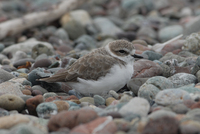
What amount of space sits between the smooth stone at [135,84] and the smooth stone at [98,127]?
2297mm

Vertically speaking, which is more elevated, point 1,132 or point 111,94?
point 1,132

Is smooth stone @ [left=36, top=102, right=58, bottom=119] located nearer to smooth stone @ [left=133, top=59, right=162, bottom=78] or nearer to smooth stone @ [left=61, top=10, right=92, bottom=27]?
smooth stone @ [left=133, top=59, right=162, bottom=78]

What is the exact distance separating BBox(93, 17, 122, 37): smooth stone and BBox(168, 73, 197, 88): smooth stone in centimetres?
807

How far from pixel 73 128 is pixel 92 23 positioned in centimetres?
1191

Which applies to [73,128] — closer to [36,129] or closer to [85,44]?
[36,129]

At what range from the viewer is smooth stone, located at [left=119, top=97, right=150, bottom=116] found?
4637mm

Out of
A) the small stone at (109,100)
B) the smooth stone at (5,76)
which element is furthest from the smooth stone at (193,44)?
the smooth stone at (5,76)

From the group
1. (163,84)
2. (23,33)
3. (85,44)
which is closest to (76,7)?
(23,33)

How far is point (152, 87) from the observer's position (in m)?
5.86

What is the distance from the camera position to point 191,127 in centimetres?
382

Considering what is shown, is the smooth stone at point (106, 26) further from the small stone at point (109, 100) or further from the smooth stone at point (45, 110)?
the smooth stone at point (45, 110)

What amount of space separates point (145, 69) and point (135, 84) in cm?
90

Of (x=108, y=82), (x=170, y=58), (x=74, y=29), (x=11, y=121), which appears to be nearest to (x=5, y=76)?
(x=108, y=82)

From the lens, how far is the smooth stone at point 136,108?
15.2 ft
